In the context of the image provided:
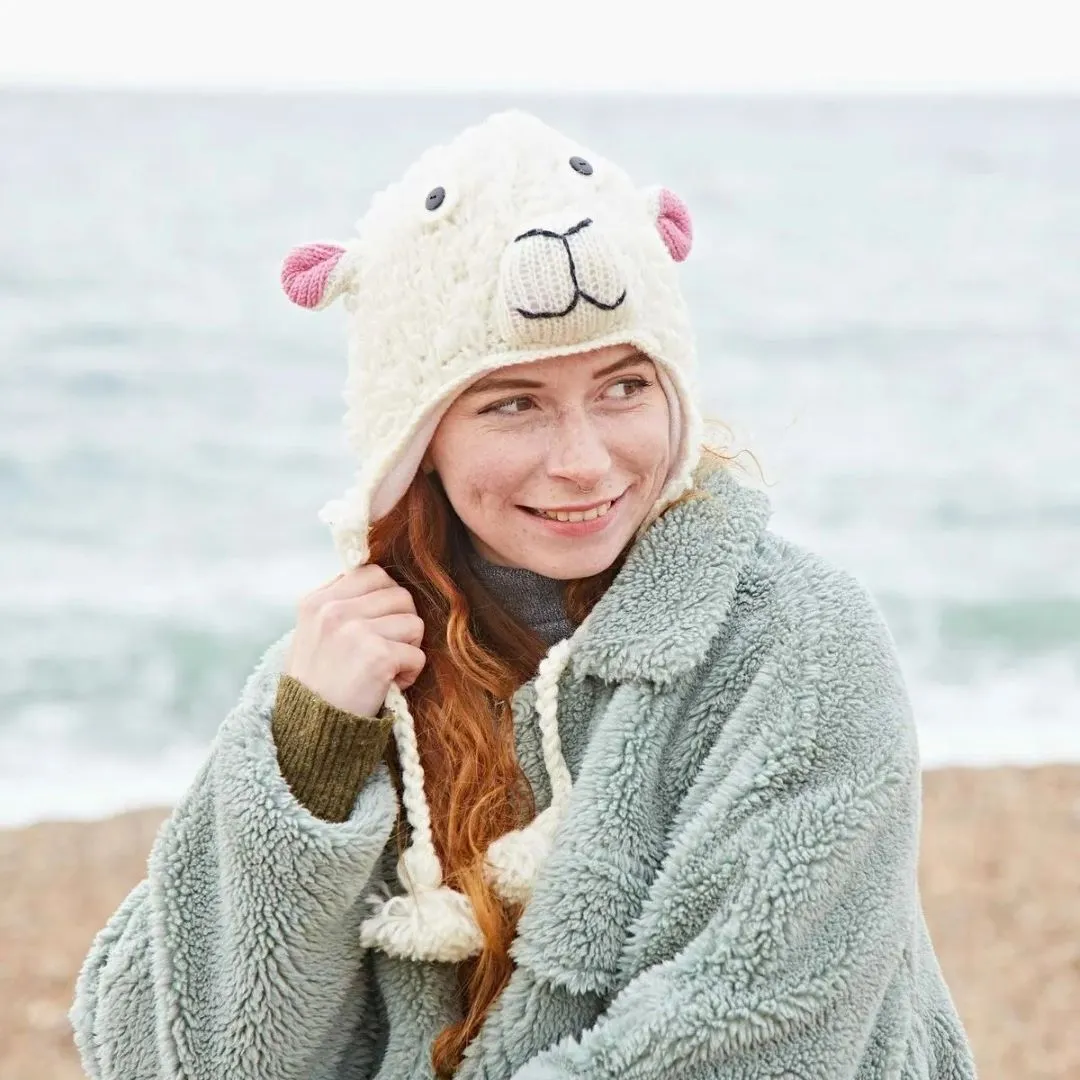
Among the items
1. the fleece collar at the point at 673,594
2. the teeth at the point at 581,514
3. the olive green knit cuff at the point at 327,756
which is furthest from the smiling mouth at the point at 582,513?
the olive green knit cuff at the point at 327,756

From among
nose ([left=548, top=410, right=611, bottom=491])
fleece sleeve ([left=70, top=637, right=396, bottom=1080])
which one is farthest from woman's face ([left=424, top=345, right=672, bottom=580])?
fleece sleeve ([left=70, top=637, right=396, bottom=1080])

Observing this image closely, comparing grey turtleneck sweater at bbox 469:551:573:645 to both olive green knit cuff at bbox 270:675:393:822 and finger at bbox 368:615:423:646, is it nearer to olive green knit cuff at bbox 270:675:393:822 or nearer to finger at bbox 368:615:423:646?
finger at bbox 368:615:423:646

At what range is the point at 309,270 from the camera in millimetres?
2029

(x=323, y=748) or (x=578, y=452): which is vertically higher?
(x=578, y=452)

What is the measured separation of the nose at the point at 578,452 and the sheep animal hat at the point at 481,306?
0.10m

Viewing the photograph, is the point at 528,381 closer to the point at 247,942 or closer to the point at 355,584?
the point at 355,584

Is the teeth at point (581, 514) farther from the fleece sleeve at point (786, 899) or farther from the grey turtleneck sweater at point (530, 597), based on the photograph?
the fleece sleeve at point (786, 899)

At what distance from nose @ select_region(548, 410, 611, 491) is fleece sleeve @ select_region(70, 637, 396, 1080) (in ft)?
1.57

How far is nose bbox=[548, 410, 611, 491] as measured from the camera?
1.87m

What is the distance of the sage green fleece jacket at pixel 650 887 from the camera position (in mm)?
1728

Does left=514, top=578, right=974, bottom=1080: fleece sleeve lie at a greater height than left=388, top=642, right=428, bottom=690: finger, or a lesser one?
lesser

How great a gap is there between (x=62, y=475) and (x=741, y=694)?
10.3 m

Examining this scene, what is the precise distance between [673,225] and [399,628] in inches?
26.5

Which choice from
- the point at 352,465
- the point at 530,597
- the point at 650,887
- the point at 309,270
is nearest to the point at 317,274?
the point at 309,270
